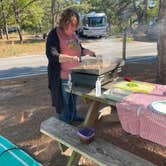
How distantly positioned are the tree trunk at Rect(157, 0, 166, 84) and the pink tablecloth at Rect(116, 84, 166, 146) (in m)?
2.36

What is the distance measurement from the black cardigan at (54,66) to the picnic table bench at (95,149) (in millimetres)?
311

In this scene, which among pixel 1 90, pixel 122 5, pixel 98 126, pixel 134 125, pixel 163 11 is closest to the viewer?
pixel 134 125

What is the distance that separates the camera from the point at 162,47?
462cm

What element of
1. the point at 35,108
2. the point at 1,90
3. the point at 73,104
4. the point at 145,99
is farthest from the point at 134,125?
the point at 1,90

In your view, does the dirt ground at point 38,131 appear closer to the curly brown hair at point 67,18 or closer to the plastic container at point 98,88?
the plastic container at point 98,88

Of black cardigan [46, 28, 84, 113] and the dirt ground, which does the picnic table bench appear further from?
the dirt ground

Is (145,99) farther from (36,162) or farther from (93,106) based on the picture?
(36,162)

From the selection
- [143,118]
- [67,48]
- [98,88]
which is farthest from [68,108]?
[143,118]

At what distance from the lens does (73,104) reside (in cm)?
372

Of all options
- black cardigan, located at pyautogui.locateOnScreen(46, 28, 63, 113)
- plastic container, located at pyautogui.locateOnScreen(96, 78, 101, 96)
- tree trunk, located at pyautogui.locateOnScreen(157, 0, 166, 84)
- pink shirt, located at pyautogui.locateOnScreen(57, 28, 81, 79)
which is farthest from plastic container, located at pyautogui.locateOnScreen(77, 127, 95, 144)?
tree trunk, located at pyautogui.locateOnScreen(157, 0, 166, 84)

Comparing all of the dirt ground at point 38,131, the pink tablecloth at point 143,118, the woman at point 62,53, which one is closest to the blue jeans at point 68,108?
the woman at point 62,53

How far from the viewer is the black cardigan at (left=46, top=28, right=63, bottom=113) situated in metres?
2.97

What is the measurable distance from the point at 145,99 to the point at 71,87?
87cm

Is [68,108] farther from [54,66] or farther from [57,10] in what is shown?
[57,10]
